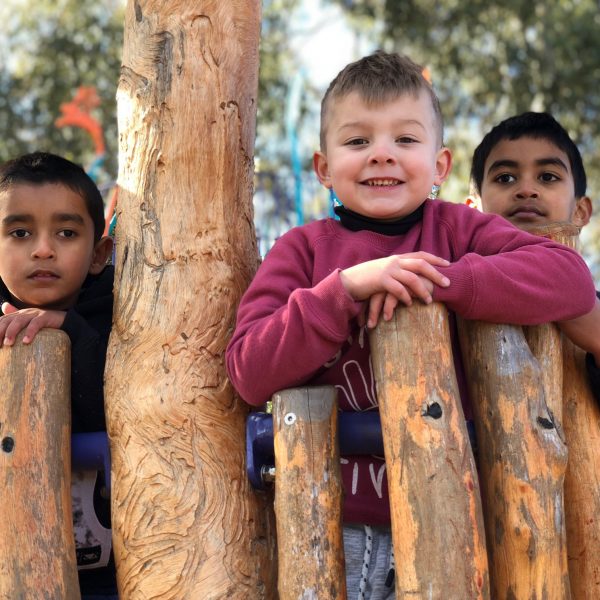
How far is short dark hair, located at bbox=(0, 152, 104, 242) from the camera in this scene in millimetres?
3389

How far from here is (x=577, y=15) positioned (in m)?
17.2

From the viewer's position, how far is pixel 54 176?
340 centimetres

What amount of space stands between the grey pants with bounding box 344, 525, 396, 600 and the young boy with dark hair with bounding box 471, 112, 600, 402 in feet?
5.43

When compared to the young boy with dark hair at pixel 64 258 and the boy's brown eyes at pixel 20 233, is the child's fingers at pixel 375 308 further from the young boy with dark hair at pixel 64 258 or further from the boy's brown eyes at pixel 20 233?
the boy's brown eyes at pixel 20 233

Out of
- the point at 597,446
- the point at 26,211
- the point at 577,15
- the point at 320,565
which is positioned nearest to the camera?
the point at 320,565

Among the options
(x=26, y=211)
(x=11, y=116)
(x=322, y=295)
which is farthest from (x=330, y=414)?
(x=11, y=116)

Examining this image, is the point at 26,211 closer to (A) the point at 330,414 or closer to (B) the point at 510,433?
(A) the point at 330,414

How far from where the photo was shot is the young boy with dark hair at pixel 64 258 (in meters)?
3.18

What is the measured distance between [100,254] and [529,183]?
5.95 feet

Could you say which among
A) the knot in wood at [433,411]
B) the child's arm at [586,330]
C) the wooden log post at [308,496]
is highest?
the child's arm at [586,330]

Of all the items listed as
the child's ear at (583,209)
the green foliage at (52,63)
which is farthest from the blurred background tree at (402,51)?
the child's ear at (583,209)

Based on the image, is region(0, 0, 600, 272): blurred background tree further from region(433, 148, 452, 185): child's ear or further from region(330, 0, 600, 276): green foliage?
region(433, 148, 452, 185): child's ear

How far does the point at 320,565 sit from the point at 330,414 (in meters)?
0.37

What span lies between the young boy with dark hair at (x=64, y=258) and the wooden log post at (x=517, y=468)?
1222 millimetres
